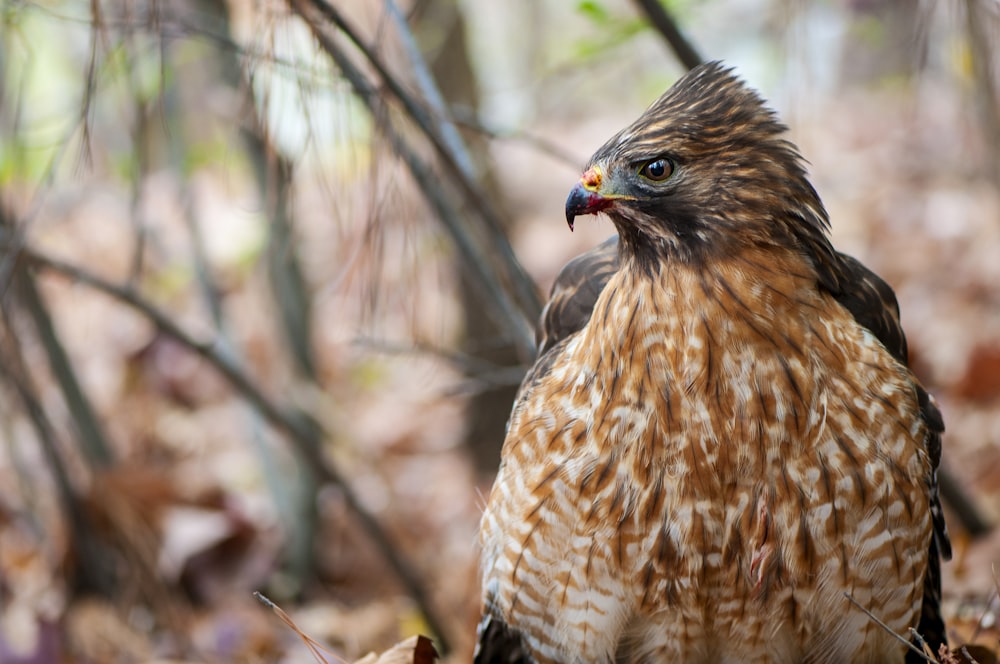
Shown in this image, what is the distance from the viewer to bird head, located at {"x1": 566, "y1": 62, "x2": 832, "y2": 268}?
252 cm

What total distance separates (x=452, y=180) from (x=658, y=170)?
4.77 ft

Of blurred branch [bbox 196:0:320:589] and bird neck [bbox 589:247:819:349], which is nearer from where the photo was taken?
bird neck [bbox 589:247:819:349]

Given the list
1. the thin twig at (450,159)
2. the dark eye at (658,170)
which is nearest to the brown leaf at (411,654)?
the thin twig at (450,159)

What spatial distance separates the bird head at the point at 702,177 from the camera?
8.26 feet

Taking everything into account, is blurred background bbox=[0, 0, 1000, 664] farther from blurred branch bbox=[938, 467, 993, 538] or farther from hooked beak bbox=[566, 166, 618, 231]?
hooked beak bbox=[566, 166, 618, 231]

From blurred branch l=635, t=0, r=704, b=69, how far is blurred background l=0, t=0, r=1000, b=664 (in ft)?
0.09

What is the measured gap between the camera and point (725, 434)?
8.27 feet

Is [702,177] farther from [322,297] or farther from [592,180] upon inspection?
[322,297]

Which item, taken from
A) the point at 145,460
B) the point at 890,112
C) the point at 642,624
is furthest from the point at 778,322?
the point at 890,112

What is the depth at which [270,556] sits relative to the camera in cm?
593

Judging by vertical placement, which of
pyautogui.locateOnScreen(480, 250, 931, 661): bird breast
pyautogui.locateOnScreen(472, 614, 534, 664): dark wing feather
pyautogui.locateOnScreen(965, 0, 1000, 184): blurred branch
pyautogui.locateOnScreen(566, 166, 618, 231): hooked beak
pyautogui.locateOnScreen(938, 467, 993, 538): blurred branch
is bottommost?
pyautogui.locateOnScreen(938, 467, 993, 538): blurred branch

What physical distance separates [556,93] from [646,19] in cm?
835

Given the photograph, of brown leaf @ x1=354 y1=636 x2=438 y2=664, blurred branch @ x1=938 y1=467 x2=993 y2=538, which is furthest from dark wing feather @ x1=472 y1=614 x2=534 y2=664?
blurred branch @ x1=938 y1=467 x2=993 y2=538

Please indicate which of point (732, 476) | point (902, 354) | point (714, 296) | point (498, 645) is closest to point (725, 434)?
point (732, 476)
